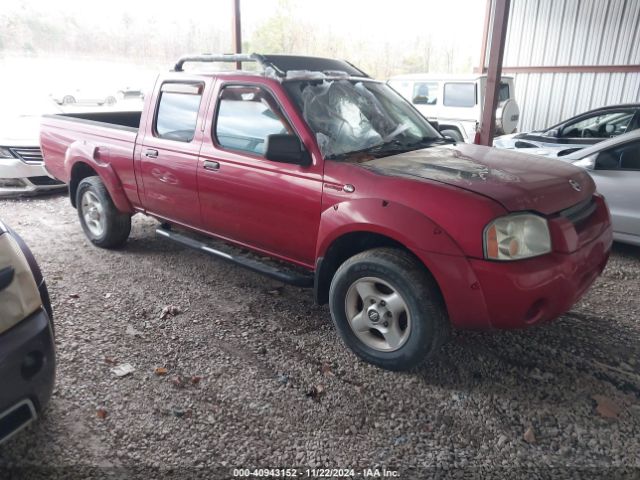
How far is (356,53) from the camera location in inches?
947

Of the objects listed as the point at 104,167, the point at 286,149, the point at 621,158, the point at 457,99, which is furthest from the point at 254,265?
the point at 457,99

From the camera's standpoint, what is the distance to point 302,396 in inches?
110

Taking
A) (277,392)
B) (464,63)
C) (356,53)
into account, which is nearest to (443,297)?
(277,392)

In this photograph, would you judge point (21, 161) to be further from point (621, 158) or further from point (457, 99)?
point (457, 99)

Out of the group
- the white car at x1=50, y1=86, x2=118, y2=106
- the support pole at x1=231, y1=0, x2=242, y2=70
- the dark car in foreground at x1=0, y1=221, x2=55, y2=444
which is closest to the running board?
the dark car in foreground at x1=0, y1=221, x2=55, y2=444

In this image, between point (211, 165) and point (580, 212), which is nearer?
point (580, 212)

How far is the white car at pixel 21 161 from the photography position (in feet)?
21.8

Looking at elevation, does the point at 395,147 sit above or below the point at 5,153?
above

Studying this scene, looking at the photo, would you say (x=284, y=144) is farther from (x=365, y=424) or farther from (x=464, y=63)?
(x=464, y=63)

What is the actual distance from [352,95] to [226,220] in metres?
1.39

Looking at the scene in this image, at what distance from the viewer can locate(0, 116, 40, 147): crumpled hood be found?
669 cm

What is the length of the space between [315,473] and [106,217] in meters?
3.61

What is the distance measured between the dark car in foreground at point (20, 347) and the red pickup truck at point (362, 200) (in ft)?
5.20

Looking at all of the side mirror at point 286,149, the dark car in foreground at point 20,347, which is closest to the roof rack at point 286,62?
the side mirror at point 286,149
